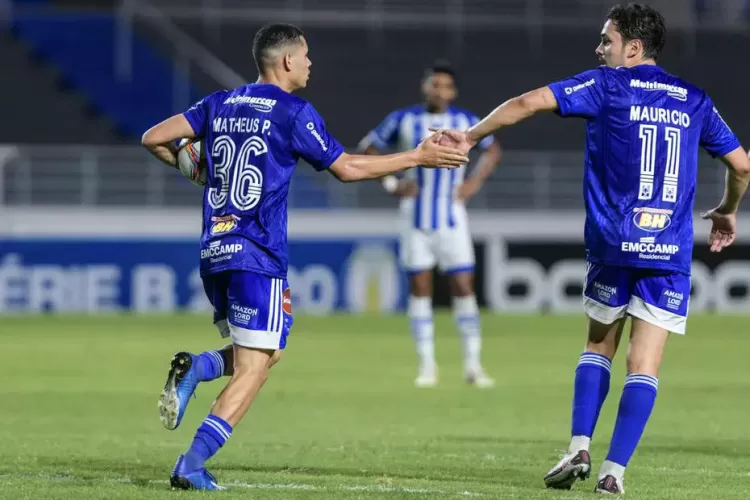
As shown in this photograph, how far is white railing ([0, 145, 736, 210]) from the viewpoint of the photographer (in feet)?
75.8

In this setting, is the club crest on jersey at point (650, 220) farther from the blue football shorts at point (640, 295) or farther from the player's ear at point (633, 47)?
the player's ear at point (633, 47)

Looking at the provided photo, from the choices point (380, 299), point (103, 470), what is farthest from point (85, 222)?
point (103, 470)

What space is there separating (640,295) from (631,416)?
0.51m

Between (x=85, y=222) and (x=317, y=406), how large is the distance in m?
12.1

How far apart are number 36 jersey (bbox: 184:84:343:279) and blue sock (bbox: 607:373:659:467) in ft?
5.09

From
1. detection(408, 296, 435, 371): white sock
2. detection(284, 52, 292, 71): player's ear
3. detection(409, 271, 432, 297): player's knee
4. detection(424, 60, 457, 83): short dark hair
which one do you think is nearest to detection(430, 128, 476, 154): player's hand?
detection(284, 52, 292, 71): player's ear

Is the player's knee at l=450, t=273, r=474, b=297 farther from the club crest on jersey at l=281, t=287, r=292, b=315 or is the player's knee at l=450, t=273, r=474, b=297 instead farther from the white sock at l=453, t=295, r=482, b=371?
the club crest on jersey at l=281, t=287, r=292, b=315

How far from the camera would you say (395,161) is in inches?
258

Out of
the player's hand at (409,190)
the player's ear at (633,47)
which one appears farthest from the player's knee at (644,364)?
the player's hand at (409,190)

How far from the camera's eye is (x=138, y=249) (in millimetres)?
21891

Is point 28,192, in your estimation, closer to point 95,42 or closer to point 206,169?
point 95,42

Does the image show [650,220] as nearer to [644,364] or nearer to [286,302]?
[644,364]

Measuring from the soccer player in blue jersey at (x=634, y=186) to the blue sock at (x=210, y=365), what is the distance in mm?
1495

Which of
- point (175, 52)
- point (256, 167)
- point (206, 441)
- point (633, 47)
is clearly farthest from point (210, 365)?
point (175, 52)
